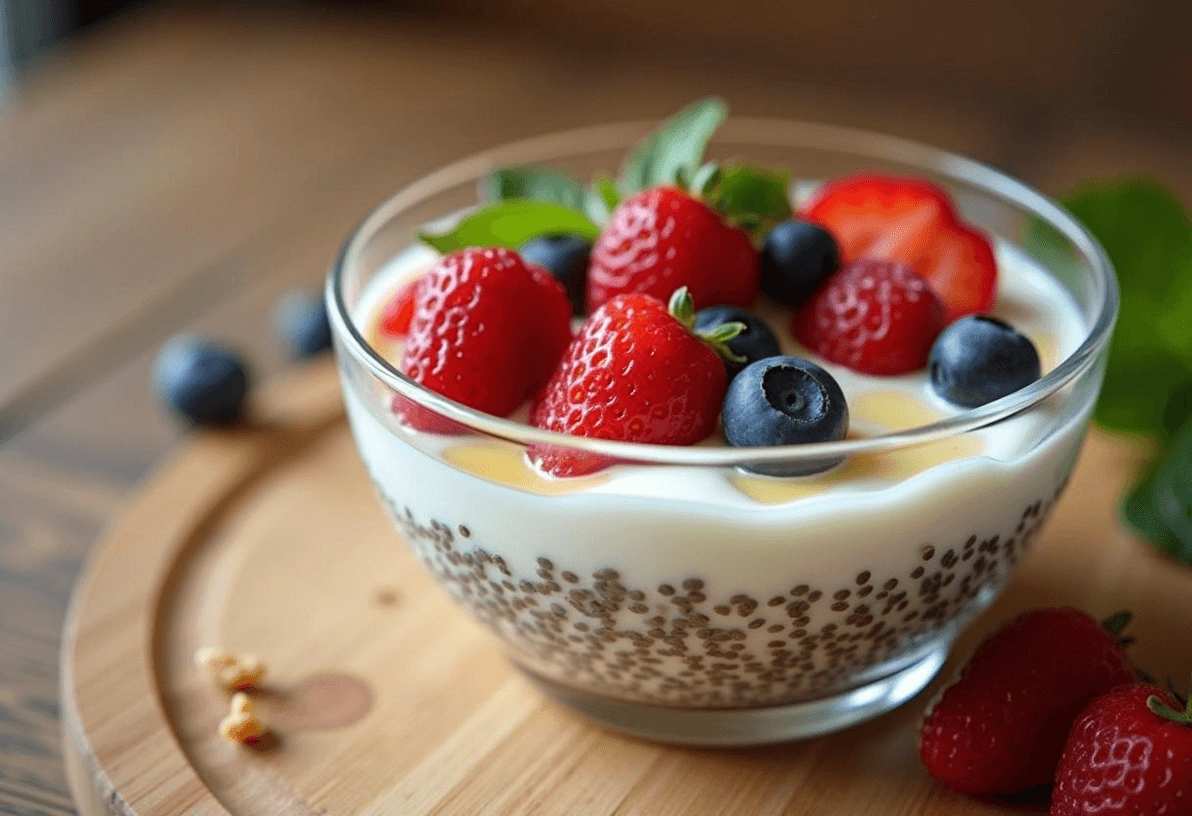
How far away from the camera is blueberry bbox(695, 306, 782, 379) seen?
3.67 feet

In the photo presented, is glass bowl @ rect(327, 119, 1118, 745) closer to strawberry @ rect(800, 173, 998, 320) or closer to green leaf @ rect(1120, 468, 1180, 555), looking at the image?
strawberry @ rect(800, 173, 998, 320)

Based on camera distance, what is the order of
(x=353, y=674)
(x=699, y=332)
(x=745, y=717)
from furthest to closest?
(x=353, y=674) < (x=745, y=717) < (x=699, y=332)

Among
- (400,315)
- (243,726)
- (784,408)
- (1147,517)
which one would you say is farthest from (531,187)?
(1147,517)

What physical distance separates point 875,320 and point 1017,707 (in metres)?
0.34

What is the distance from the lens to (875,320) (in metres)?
1.19

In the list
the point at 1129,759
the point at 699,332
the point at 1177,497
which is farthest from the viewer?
the point at 1177,497

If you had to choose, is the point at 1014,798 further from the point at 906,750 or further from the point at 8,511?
the point at 8,511

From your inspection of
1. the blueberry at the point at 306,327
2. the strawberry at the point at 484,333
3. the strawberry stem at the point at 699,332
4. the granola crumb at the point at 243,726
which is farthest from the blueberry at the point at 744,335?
the blueberry at the point at 306,327

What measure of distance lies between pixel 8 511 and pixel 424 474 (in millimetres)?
709


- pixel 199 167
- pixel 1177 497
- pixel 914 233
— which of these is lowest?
pixel 199 167

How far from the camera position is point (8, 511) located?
1.57 m

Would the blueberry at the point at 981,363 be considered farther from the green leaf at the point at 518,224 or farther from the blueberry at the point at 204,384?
the blueberry at the point at 204,384

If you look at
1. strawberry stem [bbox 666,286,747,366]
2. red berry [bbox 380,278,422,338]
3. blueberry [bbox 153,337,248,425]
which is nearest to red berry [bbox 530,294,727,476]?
strawberry stem [bbox 666,286,747,366]

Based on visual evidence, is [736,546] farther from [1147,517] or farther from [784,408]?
[1147,517]
